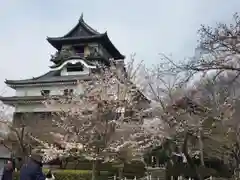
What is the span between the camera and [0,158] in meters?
9.88

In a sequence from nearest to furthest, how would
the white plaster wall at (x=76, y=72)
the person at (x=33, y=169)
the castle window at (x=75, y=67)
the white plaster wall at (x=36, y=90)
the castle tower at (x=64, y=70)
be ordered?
the person at (x=33, y=169) < the castle tower at (x=64, y=70) < the white plaster wall at (x=36, y=90) < the white plaster wall at (x=76, y=72) < the castle window at (x=75, y=67)

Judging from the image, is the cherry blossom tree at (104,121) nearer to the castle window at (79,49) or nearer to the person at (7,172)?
Result: the person at (7,172)

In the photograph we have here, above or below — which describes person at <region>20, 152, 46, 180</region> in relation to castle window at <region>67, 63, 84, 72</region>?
below

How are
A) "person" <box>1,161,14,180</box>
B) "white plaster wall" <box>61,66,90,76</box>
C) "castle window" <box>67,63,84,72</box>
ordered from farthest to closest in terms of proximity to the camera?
"castle window" <box>67,63,84,72</box> < "white plaster wall" <box>61,66,90,76</box> < "person" <box>1,161,14,180</box>

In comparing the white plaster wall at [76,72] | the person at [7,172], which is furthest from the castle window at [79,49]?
the person at [7,172]

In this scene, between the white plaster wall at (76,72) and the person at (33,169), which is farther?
the white plaster wall at (76,72)

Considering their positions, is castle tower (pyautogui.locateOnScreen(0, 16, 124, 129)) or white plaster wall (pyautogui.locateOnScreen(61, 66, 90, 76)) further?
white plaster wall (pyautogui.locateOnScreen(61, 66, 90, 76))

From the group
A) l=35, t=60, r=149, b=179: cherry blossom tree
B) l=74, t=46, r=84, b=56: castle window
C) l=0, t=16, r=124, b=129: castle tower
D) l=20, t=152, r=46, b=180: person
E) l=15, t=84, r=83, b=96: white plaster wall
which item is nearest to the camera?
l=20, t=152, r=46, b=180: person

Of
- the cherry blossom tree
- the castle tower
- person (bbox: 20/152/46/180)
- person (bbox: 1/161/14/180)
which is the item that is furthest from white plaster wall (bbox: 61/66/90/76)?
person (bbox: 20/152/46/180)

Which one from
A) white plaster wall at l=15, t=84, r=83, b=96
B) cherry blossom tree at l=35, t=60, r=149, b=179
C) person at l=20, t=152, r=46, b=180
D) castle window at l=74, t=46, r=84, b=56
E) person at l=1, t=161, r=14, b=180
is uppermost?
castle window at l=74, t=46, r=84, b=56

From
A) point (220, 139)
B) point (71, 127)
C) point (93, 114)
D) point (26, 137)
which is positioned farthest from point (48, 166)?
point (220, 139)

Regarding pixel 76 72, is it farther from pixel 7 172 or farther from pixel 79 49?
pixel 7 172

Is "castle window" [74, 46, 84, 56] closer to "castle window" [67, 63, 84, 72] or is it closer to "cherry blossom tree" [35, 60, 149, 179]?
"castle window" [67, 63, 84, 72]

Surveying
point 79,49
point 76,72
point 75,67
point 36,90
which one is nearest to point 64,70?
point 75,67
